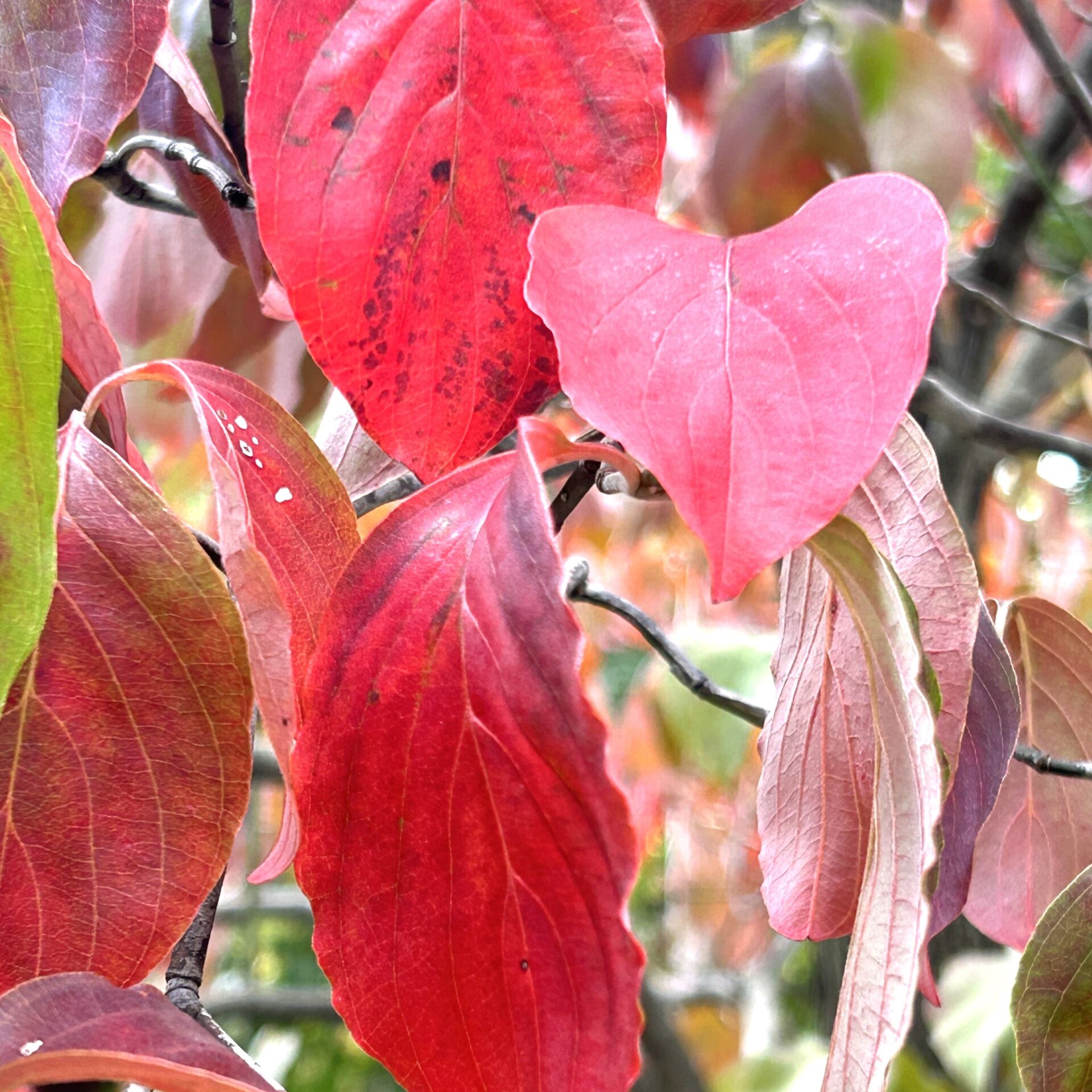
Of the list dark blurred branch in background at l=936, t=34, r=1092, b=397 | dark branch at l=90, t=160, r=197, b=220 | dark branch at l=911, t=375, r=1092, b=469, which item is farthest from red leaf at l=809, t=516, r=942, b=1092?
dark blurred branch in background at l=936, t=34, r=1092, b=397

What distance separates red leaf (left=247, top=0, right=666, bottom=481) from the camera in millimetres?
205

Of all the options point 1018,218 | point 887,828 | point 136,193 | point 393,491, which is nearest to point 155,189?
point 136,193

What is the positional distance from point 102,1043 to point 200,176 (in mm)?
254

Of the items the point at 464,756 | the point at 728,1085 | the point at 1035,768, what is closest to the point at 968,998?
the point at 728,1085

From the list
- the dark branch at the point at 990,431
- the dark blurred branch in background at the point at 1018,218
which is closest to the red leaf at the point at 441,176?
the dark branch at the point at 990,431

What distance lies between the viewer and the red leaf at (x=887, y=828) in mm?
172

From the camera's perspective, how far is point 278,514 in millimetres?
222

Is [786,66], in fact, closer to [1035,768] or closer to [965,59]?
[1035,768]

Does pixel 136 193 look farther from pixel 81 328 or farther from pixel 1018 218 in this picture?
pixel 1018 218

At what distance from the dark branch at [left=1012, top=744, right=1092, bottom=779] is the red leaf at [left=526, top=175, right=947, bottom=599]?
20 cm

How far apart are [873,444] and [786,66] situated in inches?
23.3

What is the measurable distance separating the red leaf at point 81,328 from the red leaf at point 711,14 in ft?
0.60

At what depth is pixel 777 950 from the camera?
5.15 feet

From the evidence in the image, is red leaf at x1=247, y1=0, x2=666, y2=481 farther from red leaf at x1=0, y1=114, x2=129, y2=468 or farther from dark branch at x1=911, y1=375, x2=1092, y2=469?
dark branch at x1=911, y1=375, x2=1092, y2=469
